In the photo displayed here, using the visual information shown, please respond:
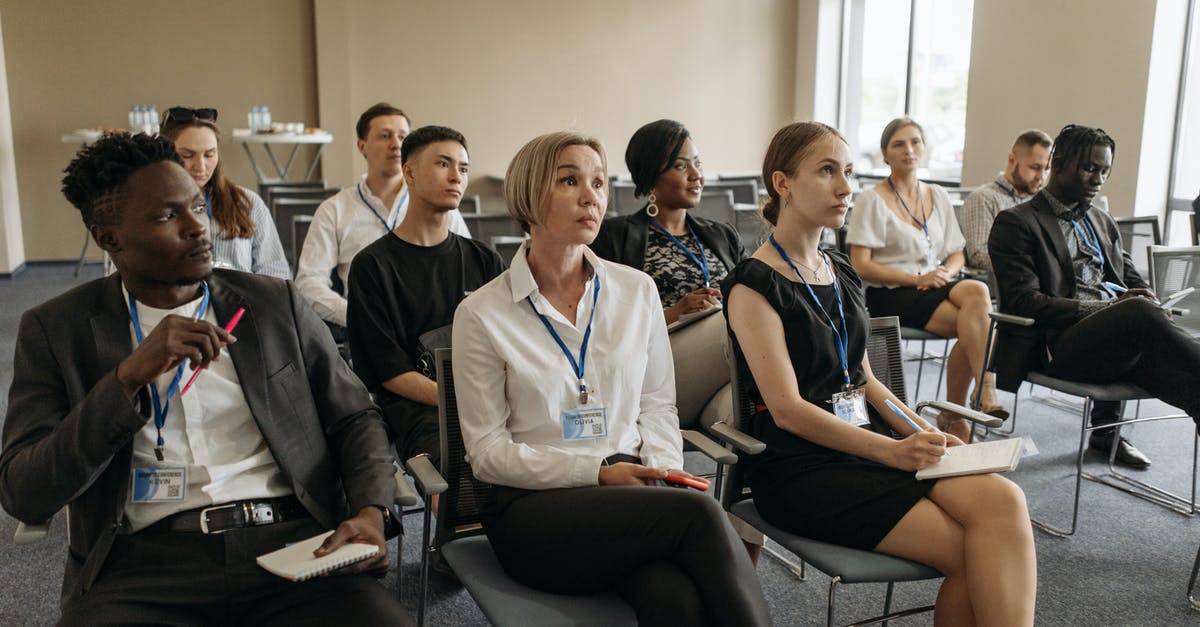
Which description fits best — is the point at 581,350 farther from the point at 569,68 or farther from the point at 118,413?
the point at 569,68

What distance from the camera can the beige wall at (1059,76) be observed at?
19.0ft

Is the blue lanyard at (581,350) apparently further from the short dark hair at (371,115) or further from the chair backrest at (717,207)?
the chair backrest at (717,207)

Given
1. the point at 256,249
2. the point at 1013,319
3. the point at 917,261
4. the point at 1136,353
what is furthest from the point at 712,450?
the point at 917,261

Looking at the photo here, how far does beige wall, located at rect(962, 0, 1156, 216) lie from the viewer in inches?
228

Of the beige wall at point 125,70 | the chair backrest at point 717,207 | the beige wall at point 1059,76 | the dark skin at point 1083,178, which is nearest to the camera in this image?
the dark skin at point 1083,178

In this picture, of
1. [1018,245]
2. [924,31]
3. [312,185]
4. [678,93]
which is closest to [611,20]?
[678,93]

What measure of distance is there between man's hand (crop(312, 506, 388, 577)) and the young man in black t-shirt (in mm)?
684

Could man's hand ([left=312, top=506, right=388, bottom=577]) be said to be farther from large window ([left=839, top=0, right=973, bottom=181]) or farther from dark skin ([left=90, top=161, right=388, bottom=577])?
large window ([left=839, top=0, right=973, bottom=181])

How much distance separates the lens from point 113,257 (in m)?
1.58

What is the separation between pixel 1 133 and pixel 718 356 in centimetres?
778

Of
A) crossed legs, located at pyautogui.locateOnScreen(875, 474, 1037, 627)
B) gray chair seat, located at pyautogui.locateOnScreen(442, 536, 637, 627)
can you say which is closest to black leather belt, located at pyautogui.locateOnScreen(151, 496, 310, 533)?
gray chair seat, located at pyautogui.locateOnScreen(442, 536, 637, 627)

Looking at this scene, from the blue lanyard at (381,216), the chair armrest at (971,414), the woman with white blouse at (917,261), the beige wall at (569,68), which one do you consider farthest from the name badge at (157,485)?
the beige wall at (569,68)

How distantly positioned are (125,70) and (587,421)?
8.22 metres

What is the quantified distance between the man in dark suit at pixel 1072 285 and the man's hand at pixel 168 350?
273 cm
